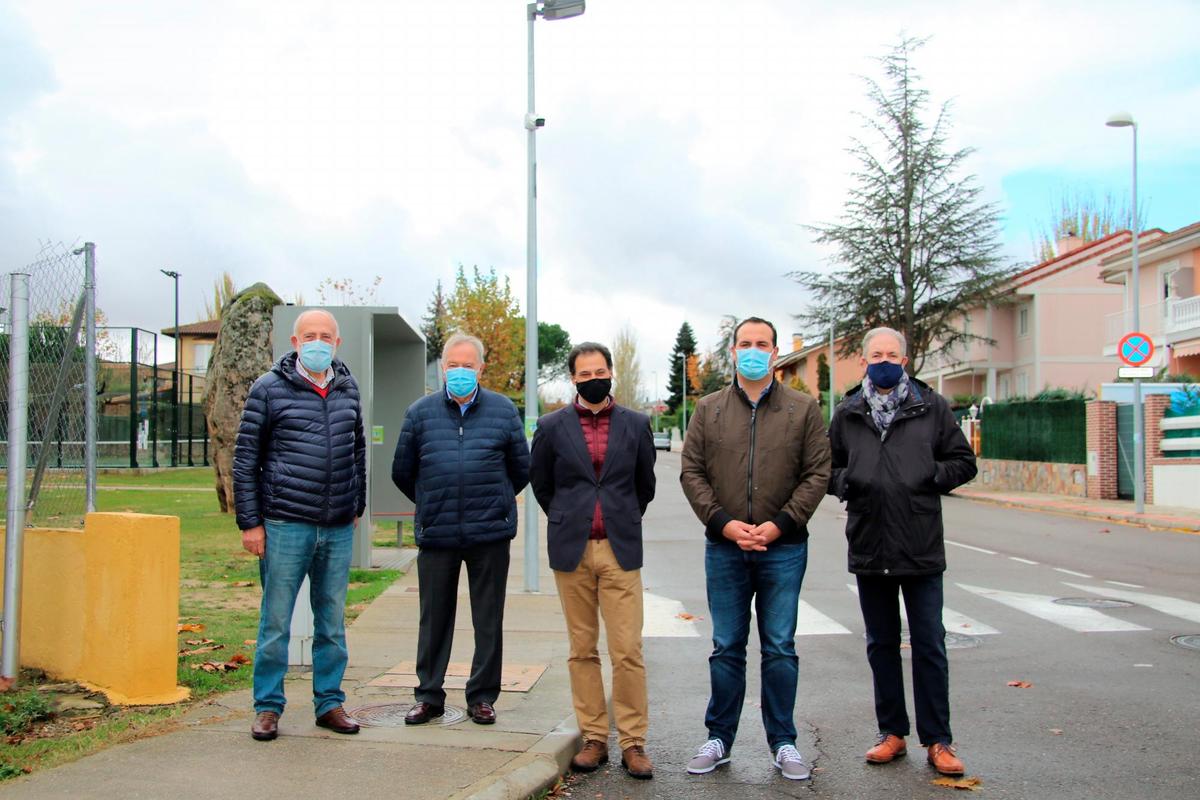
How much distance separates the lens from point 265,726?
16.8 feet

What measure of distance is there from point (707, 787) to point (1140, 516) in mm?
18362

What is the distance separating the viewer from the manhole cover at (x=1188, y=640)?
26.1 feet

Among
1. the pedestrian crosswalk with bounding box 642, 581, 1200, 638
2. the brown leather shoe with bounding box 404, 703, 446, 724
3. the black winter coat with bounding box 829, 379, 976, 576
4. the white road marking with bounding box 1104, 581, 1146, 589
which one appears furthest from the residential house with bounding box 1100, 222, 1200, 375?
the brown leather shoe with bounding box 404, 703, 446, 724

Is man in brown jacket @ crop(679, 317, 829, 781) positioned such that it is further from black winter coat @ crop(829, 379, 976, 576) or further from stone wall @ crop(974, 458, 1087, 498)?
stone wall @ crop(974, 458, 1087, 498)

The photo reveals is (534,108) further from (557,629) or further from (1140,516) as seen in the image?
(1140,516)

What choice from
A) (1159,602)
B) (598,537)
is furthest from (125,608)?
(1159,602)

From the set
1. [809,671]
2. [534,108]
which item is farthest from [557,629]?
[534,108]

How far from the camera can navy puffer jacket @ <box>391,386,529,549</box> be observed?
5.59 meters

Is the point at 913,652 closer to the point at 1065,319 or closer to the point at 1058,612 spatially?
the point at 1058,612

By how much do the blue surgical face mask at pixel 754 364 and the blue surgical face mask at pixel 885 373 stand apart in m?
0.48

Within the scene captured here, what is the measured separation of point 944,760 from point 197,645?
16.0 ft

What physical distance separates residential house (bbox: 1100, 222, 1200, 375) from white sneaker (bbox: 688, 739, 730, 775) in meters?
32.7

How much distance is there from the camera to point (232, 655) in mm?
7070

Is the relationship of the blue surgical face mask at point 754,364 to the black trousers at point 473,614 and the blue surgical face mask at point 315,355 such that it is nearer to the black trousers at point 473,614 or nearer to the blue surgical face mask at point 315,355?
the black trousers at point 473,614
